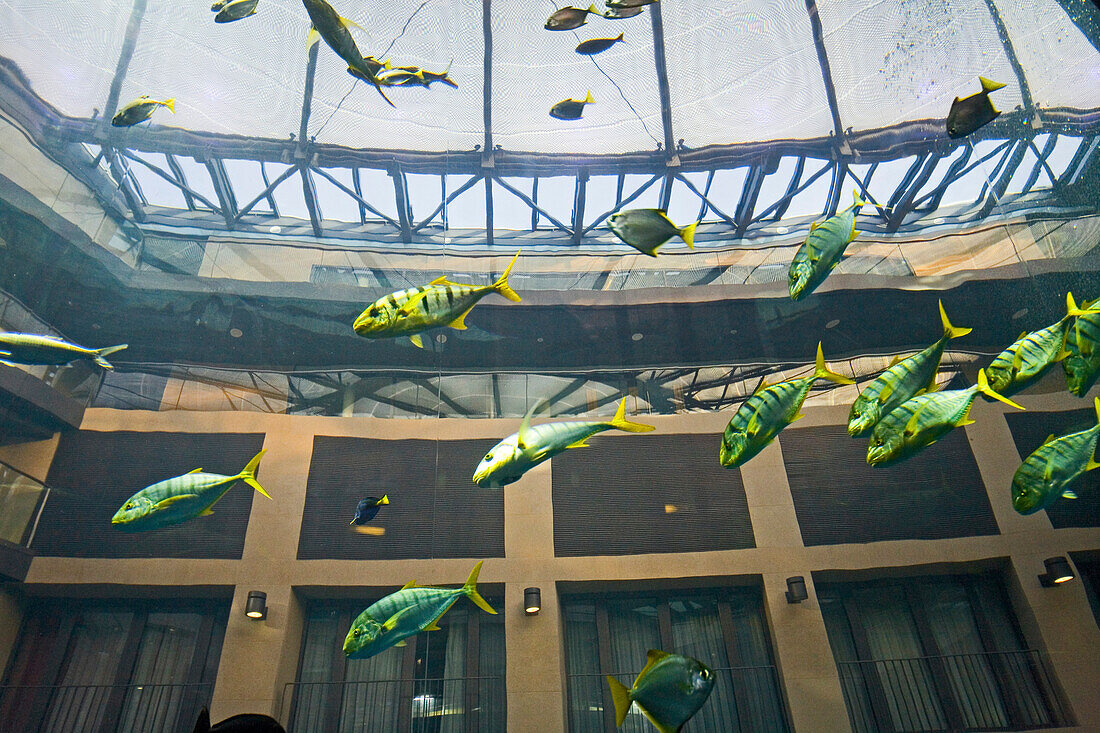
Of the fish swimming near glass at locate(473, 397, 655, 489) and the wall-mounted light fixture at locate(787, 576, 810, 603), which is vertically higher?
the fish swimming near glass at locate(473, 397, 655, 489)

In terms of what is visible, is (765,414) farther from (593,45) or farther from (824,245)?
(593,45)

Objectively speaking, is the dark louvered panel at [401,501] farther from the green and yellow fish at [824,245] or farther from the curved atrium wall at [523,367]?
the green and yellow fish at [824,245]

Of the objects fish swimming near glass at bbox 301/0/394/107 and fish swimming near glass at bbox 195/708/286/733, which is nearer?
fish swimming near glass at bbox 195/708/286/733

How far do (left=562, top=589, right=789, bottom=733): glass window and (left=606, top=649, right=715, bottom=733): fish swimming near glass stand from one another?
445 centimetres

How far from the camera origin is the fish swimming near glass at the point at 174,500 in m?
3.37

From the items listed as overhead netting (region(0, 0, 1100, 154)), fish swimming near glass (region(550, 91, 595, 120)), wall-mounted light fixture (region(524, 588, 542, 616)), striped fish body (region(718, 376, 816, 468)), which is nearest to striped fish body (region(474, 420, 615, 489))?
striped fish body (region(718, 376, 816, 468))

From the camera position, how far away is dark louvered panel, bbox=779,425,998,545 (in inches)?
290

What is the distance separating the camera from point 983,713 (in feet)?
21.6

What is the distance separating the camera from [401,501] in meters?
7.34

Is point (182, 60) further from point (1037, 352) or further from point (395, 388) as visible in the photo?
point (1037, 352)

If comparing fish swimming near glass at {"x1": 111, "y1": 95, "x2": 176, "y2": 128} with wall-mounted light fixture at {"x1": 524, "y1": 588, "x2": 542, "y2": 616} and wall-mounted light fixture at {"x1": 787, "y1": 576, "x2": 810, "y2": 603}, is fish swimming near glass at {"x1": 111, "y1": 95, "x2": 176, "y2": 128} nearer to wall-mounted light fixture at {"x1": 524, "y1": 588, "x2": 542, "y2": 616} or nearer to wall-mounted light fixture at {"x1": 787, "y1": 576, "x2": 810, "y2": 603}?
wall-mounted light fixture at {"x1": 524, "y1": 588, "x2": 542, "y2": 616}

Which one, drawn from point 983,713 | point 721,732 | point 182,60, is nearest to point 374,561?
point 721,732

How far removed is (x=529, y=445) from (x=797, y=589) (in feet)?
19.2

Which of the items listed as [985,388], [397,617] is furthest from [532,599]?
[985,388]
